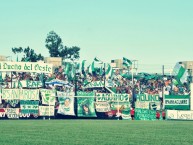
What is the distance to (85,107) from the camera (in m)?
39.8

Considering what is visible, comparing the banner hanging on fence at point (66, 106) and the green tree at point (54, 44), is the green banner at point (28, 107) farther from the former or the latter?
the green tree at point (54, 44)

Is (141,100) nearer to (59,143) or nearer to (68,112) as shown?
(68,112)

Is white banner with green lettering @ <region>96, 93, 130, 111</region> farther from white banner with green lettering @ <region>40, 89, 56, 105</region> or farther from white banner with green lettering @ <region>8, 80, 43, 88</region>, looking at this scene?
white banner with green lettering @ <region>8, 80, 43, 88</region>

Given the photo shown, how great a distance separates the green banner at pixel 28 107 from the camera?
37.6m

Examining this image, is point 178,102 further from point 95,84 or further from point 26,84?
point 26,84

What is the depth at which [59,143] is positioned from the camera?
38.7ft

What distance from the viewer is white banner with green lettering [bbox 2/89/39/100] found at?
1474 inches

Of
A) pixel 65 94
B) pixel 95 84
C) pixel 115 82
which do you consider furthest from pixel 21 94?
pixel 115 82

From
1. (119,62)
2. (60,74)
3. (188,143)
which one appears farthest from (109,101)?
(188,143)

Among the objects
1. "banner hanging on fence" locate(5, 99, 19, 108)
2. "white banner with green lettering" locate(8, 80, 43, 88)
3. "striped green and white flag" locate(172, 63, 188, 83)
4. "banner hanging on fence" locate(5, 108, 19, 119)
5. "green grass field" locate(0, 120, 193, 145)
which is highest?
"striped green and white flag" locate(172, 63, 188, 83)

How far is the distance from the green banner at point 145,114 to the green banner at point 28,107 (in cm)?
825

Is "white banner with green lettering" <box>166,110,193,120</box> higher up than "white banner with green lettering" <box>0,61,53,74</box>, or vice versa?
"white banner with green lettering" <box>0,61,53,74</box>

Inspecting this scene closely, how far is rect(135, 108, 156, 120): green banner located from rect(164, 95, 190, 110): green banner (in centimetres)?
143

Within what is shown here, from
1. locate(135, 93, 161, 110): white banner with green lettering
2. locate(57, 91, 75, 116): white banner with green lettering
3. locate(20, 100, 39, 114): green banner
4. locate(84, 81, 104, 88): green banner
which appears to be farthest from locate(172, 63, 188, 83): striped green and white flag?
locate(20, 100, 39, 114): green banner
